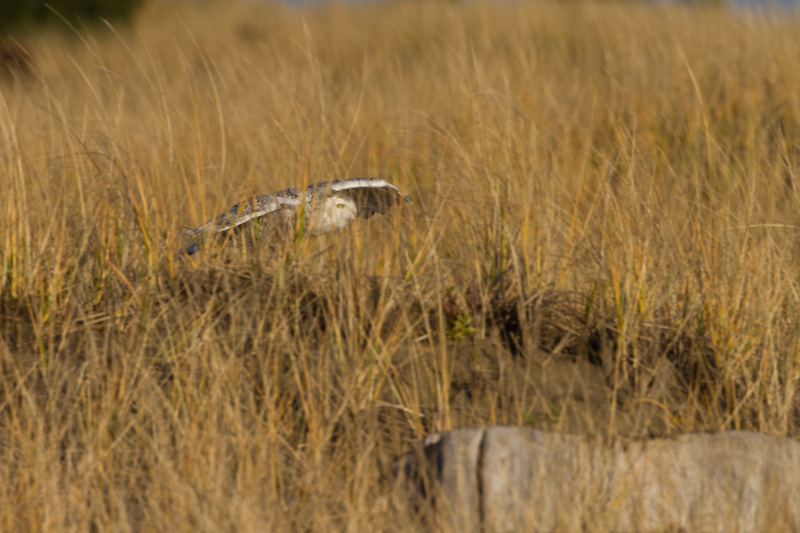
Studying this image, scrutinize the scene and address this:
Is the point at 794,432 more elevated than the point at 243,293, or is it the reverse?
the point at 243,293

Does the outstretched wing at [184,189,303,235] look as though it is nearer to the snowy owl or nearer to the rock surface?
the snowy owl

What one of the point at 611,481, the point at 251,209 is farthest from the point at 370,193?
the point at 611,481

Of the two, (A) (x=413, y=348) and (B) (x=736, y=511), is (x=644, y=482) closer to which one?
(B) (x=736, y=511)

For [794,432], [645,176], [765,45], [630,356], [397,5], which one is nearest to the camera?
[794,432]

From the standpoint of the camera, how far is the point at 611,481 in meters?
2.34

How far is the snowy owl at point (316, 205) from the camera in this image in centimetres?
324

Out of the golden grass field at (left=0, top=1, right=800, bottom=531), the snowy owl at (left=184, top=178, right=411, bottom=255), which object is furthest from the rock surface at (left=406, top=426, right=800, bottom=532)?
the snowy owl at (left=184, top=178, right=411, bottom=255)

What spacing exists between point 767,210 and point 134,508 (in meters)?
3.12

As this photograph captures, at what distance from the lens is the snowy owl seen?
3244 mm

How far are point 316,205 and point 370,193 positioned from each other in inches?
17.2

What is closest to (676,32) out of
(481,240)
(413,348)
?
(481,240)

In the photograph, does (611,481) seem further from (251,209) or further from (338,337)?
(251,209)

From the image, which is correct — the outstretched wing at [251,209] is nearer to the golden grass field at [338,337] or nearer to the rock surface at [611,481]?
the golden grass field at [338,337]

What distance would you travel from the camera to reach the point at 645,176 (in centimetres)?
345
